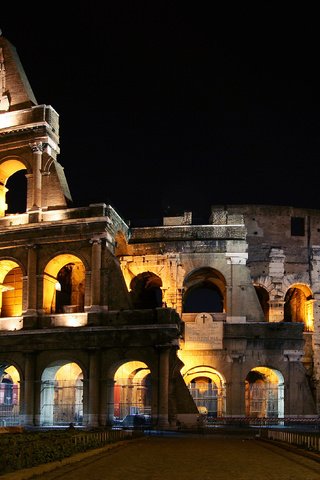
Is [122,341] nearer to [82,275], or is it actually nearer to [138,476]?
[82,275]

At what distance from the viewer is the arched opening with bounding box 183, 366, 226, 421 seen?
34906mm

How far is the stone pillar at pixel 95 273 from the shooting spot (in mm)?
31328

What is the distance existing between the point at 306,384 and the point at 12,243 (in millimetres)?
15468

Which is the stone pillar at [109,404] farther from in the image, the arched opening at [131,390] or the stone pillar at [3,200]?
the stone pillar at [3,200]

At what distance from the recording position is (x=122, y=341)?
30469 millimetres

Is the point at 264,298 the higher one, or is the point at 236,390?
the point at 264,298

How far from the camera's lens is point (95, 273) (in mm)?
31562

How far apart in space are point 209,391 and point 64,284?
9224 mm

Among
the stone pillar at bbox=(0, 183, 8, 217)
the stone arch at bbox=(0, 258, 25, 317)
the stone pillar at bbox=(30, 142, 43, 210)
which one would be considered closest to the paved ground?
the stone arch at bbox=(0, 258, 25, 317)

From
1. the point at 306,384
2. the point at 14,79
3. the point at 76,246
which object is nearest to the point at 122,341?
the point at 76,246

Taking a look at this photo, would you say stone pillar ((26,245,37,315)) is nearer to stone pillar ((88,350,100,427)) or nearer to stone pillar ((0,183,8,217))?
stone pillar ((0,183,8,217))

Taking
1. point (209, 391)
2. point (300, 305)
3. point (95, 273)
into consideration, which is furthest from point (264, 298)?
point (95, 273)

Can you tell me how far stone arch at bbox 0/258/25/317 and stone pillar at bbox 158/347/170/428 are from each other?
7.96 m

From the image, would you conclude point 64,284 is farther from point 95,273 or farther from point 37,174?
point 37,174
